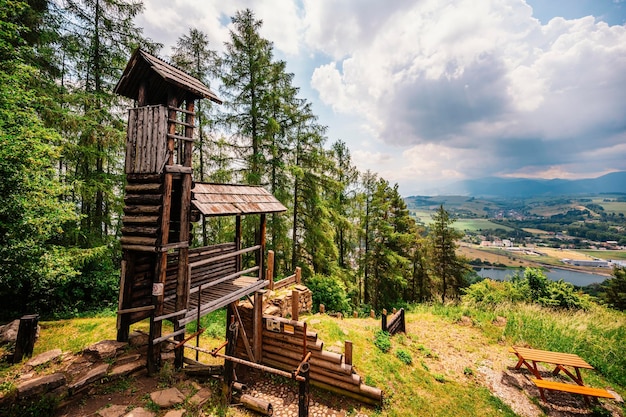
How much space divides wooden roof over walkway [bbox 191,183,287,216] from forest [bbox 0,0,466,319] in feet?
6.27

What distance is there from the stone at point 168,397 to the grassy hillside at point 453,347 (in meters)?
1.22

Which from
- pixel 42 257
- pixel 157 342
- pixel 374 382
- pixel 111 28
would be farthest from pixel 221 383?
pixel 111 28

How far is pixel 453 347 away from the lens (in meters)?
11.1

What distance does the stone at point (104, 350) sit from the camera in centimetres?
655

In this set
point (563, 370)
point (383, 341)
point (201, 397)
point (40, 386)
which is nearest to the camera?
point (40, 386)

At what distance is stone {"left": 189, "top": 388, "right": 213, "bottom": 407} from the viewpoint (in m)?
5.82

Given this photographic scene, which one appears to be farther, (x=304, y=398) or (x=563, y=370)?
(x=563, y=370)

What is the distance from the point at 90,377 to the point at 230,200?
5.43 m

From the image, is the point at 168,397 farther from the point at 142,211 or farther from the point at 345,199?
the point at 345,199

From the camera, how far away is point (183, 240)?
22.6 ft

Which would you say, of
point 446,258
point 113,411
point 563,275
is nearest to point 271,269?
point 113,411

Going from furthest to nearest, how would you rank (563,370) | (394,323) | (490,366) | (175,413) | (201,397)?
(394,323), (490,366), (563,370), (201,397), (175,413)

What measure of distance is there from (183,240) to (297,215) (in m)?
10.5

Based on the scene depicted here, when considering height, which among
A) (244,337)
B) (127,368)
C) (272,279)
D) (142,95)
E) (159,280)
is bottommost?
(244,337)
